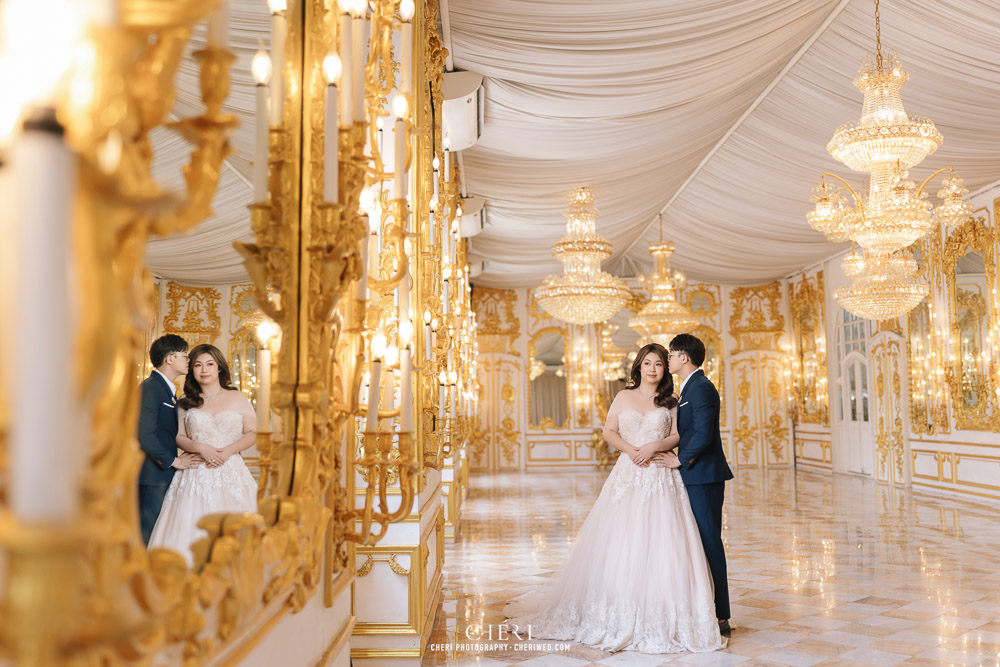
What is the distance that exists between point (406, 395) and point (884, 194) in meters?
5.98

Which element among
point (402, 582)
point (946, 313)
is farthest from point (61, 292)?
point (946, 313)

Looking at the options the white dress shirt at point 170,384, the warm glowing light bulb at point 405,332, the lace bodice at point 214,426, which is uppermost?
the warm glowing light bulb at point 405,332

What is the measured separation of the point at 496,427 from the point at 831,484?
7299 millimetres

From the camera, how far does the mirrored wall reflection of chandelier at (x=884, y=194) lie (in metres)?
6.12

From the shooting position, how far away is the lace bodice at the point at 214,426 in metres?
1.25

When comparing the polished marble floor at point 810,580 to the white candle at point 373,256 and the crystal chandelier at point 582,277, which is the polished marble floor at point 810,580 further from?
the crystal chandelier at point 582,277

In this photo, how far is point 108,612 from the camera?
676 millimetres

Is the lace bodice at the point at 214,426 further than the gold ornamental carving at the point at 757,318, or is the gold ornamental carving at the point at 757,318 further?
the gold ornamental carving at the point at 757,318

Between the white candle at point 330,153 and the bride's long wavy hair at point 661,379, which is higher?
the white candle at point 330,153

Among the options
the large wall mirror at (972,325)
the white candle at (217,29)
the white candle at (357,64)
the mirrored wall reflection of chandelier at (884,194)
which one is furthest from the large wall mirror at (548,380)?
the white candle at (217,29)

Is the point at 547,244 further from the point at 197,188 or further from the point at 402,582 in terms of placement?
the point at 197,188

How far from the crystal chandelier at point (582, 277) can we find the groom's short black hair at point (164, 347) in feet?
28.7

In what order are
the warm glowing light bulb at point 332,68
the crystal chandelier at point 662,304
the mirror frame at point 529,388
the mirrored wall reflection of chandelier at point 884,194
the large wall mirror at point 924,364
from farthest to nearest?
the mirror frame at point 529,388 < the crystal chandelier at point 662,304 < the large wall mirror at point 924,364 < the mirrored wall reflection of chandelier at point 884,194 < the warm glowing light bulb at point 332,68

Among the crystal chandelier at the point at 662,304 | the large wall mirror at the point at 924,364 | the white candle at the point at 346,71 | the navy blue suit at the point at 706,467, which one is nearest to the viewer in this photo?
the white candle at the point at 346,71
